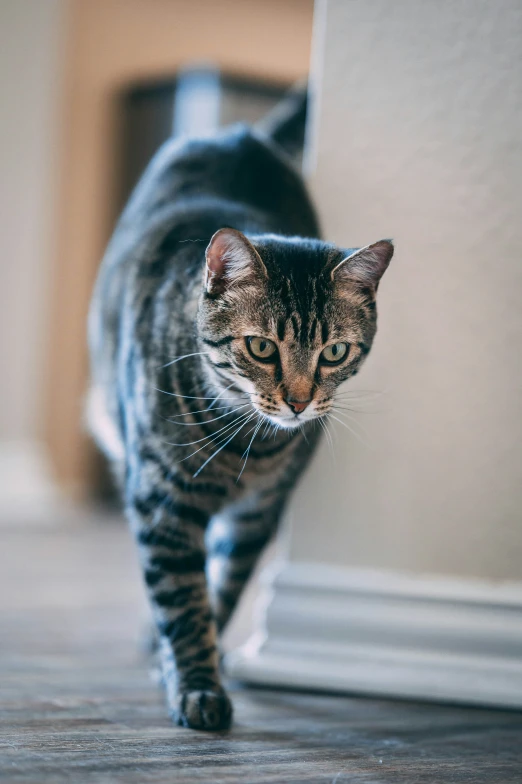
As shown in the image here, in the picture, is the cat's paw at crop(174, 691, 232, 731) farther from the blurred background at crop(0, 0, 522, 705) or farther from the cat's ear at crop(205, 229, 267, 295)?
the cat's ear at crop(205, 229, 267, 295)

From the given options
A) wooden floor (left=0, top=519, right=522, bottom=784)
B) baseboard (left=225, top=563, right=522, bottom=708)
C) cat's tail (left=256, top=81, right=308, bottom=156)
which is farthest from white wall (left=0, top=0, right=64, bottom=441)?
baseboard (left=225, top=563, right=522, bottom=708)

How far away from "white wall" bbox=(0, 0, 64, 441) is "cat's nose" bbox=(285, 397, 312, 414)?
6.99ft

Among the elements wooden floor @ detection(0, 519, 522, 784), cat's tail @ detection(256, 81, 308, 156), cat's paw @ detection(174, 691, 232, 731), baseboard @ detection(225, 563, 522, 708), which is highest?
cat's tail @ detection(256, 81, 308, 156)

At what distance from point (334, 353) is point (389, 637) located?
467mm

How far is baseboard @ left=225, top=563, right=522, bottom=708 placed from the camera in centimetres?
120

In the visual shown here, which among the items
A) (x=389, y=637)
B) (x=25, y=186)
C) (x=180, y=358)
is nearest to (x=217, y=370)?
(x=180, y=358)

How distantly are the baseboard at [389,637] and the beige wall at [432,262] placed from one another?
0.04 meters

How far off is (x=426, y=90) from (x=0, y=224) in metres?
2.00

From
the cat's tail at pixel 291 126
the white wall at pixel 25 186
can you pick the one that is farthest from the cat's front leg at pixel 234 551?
the white wall at pixel 25 186

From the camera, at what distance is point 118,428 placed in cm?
Answer: 136

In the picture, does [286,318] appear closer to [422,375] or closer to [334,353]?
[334,353]

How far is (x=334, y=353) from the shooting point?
1.03 metres

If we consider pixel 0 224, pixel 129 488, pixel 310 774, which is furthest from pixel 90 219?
pixel 310 774

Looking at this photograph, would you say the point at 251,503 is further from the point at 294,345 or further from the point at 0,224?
the point at 0,224
